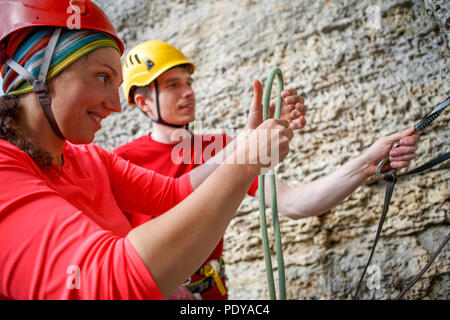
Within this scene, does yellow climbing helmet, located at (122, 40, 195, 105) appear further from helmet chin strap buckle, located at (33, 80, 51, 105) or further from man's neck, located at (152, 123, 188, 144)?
helmet chin strap buckle, located at (33, 80, 51, 105)

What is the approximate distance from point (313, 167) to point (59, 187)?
174 cm

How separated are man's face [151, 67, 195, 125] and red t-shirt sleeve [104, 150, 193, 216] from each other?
667 mm

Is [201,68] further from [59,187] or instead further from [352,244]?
[59,187]

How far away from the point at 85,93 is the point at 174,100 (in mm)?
1136

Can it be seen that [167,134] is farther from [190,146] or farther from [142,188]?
[142,188]

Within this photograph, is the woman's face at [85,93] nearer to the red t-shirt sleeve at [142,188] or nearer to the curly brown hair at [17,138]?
the curly brown hair at [17,138]

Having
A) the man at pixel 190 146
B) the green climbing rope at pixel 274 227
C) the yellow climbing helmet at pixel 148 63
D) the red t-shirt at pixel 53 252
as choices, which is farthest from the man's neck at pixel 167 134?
the red t-shirt at pixel 53 252

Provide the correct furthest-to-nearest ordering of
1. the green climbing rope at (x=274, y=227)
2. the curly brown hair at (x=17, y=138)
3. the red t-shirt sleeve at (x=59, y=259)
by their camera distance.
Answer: the green climbing rope at (x=274, y=227)
the curly brown hair at (x=17, y=138)
the red t-shirt sleeve at (x=59, y=259)

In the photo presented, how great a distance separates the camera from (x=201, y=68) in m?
2.81

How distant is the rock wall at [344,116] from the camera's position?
1852 mm

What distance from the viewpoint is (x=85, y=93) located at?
82cm

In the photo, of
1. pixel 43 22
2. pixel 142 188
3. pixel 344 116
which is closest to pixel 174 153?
pixel 142 188

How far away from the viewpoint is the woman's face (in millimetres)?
819

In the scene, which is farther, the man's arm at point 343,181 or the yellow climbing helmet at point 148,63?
the yellow climbing helmet at point 148,63
